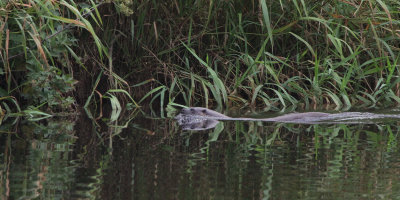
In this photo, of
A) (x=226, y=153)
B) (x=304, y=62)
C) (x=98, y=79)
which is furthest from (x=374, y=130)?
(x=98, y=79)

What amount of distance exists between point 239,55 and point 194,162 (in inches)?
147

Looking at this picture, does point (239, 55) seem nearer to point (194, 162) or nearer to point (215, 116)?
point (215, 116)

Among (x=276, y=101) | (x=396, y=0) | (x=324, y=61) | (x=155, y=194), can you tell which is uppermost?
(x=396, y=0)

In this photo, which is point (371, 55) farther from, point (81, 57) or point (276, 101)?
point (81, 57)

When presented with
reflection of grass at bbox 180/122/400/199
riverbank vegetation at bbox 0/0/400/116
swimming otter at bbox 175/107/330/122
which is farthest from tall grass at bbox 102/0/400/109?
reflection of grass at bbox 180/122/400/199

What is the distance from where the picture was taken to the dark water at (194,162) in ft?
8.71

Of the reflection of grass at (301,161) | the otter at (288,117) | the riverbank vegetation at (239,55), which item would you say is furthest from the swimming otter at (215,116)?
the reflection of grass at (301,161)

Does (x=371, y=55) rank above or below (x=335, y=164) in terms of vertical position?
above

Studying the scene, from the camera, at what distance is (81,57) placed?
653 centimetres

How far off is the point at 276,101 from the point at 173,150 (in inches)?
132

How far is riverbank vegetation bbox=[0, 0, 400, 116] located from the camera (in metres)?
6.75

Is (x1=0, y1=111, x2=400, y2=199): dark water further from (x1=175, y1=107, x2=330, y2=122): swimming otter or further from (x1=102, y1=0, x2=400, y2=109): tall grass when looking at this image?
(x1=102, y1=0, x2=400, y2=109): tall grass

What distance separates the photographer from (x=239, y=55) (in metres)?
7.02

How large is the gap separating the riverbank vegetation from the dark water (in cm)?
171
